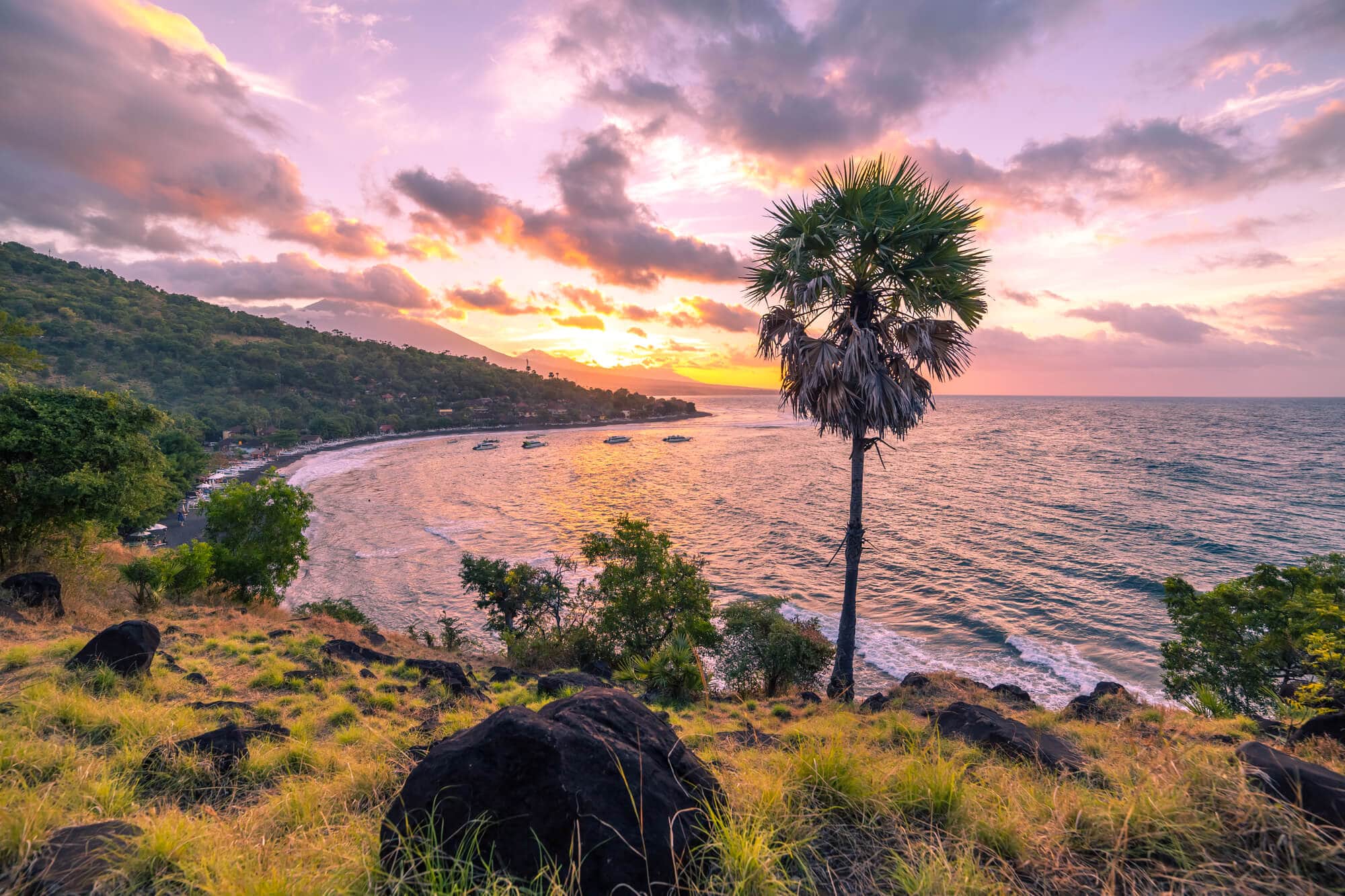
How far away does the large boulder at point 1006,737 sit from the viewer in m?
5.76

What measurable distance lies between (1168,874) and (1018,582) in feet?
105

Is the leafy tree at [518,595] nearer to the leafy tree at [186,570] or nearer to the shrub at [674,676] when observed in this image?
the shrub at [674,676]

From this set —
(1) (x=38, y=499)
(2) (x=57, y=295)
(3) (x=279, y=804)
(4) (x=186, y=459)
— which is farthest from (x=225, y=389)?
(3) (x=279, y=804)

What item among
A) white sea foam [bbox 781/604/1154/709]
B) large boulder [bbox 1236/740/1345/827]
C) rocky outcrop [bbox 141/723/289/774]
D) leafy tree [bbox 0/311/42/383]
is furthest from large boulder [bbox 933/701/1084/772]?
leafy tree [bbox 0/311/42/383]

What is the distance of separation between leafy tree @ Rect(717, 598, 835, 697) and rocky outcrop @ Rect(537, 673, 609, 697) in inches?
184

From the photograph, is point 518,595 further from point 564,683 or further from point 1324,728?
point 1324,728

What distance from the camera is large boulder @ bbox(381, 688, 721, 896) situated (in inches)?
110

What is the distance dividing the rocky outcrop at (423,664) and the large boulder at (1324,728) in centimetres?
1212

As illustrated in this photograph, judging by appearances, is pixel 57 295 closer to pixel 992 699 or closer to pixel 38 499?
pixel 38 499

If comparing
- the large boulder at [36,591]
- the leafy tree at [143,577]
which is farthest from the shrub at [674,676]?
the leafy tree at [143,577]

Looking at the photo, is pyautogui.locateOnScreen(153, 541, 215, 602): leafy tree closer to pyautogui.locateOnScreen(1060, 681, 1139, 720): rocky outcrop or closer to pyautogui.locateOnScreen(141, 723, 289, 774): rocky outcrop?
pyautogui.locateOnScreen(141, 723, 289, 774): rocky outcrop

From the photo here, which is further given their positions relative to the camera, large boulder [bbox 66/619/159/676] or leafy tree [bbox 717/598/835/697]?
leafy tree [bbox 717/598/835/697]

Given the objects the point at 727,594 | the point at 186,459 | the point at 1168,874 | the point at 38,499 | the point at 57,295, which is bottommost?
the point at 727,594

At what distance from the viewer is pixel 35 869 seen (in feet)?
8.87
